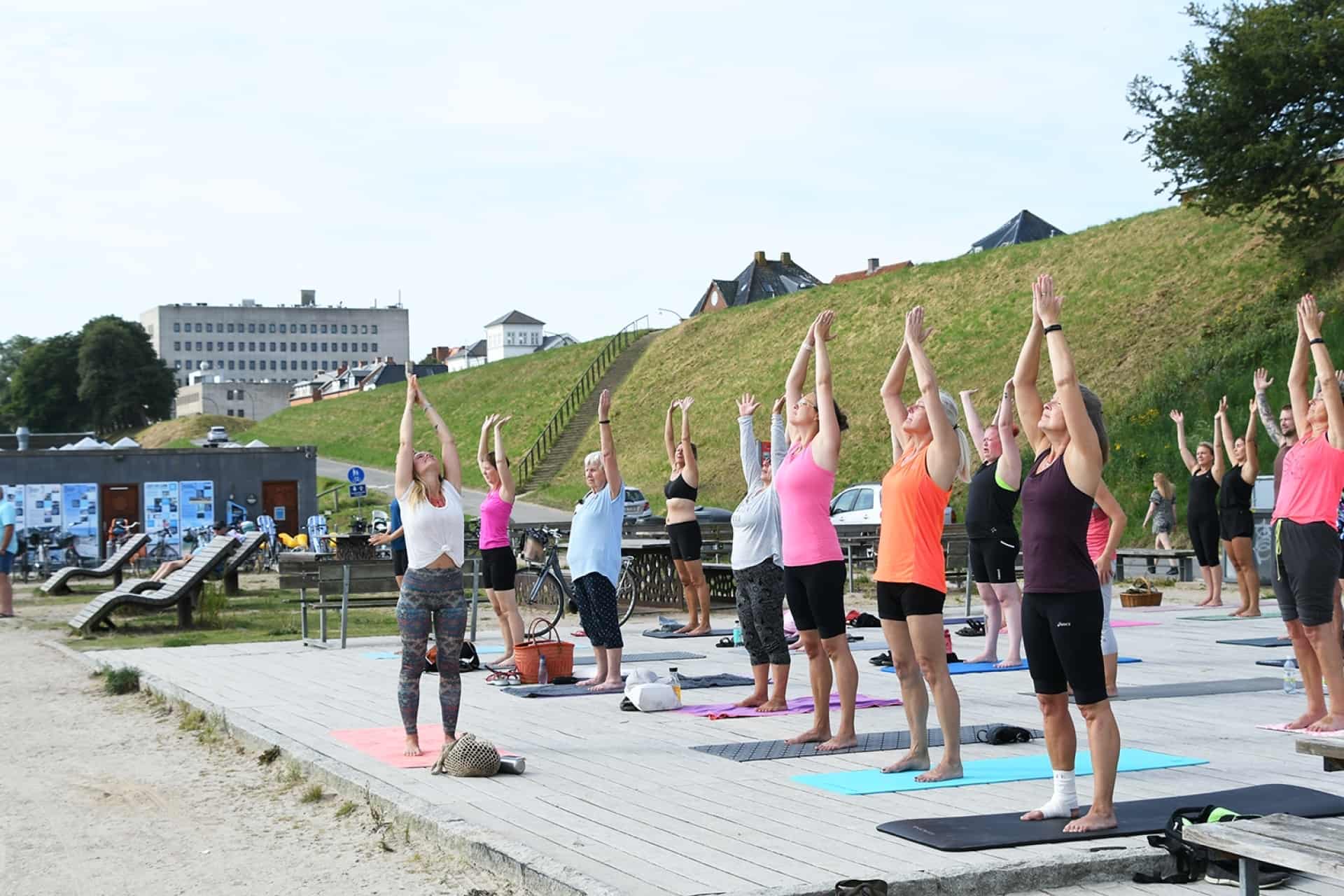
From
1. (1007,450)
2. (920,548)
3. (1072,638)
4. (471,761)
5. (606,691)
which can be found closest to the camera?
(1072,638)

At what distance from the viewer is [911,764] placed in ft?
24.1

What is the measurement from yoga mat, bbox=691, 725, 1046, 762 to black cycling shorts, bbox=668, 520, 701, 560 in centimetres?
613

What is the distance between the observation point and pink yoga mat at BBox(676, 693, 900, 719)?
9742mm

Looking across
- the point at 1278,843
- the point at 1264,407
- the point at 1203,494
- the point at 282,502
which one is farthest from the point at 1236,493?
the point at 282,502

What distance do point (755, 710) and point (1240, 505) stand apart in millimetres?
7636

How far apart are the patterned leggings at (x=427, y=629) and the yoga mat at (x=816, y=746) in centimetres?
150

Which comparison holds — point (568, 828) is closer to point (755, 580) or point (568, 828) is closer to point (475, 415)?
point (755, 580)

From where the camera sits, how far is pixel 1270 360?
3294cm

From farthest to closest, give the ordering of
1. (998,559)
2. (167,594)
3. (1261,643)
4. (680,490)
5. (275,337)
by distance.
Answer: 1. (275,337)
2. (167,594)
3. (680,490)
4. (1261,643)
5. (998,559)

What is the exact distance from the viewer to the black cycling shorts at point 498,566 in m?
12.6

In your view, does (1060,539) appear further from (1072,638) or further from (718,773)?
(718,773)

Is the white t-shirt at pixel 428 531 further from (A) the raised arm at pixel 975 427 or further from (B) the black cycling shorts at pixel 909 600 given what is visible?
(A) the raised arm at pixel 975 427

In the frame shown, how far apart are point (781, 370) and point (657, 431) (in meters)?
5.62

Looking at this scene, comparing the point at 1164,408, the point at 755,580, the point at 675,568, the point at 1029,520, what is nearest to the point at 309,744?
the point at 755,580
